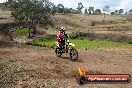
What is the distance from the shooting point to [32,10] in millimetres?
56438

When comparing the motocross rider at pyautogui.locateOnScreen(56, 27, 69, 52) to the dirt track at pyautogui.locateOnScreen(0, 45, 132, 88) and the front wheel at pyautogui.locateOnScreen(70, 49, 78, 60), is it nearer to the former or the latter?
the dirt track at pyautogui.locateOnScreen(0, 45, 132, 88)

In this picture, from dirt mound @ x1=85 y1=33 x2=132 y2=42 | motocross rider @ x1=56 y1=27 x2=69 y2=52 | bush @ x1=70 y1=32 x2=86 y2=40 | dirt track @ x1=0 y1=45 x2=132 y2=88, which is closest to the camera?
dirt track @ x1=0 y1=45 x2=132 y2=88

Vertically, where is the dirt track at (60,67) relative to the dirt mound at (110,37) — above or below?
above

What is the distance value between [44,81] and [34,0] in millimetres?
39532

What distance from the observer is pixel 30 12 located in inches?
2221

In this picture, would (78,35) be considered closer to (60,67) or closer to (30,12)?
(30,12)

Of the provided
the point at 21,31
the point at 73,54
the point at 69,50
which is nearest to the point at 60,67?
the point at 73,54

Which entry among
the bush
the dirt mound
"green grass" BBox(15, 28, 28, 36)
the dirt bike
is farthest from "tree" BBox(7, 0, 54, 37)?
the dirt bike

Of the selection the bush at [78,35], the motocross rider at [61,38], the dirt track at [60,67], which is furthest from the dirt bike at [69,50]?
the bush at [78,35]

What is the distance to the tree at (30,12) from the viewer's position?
184 ft

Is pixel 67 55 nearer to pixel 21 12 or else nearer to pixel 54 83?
pixel 54 83

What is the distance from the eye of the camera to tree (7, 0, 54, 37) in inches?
2206

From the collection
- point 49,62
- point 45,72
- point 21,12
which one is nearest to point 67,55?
point 49,62

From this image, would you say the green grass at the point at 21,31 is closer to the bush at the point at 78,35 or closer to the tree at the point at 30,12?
the tree at the point at 30,12
